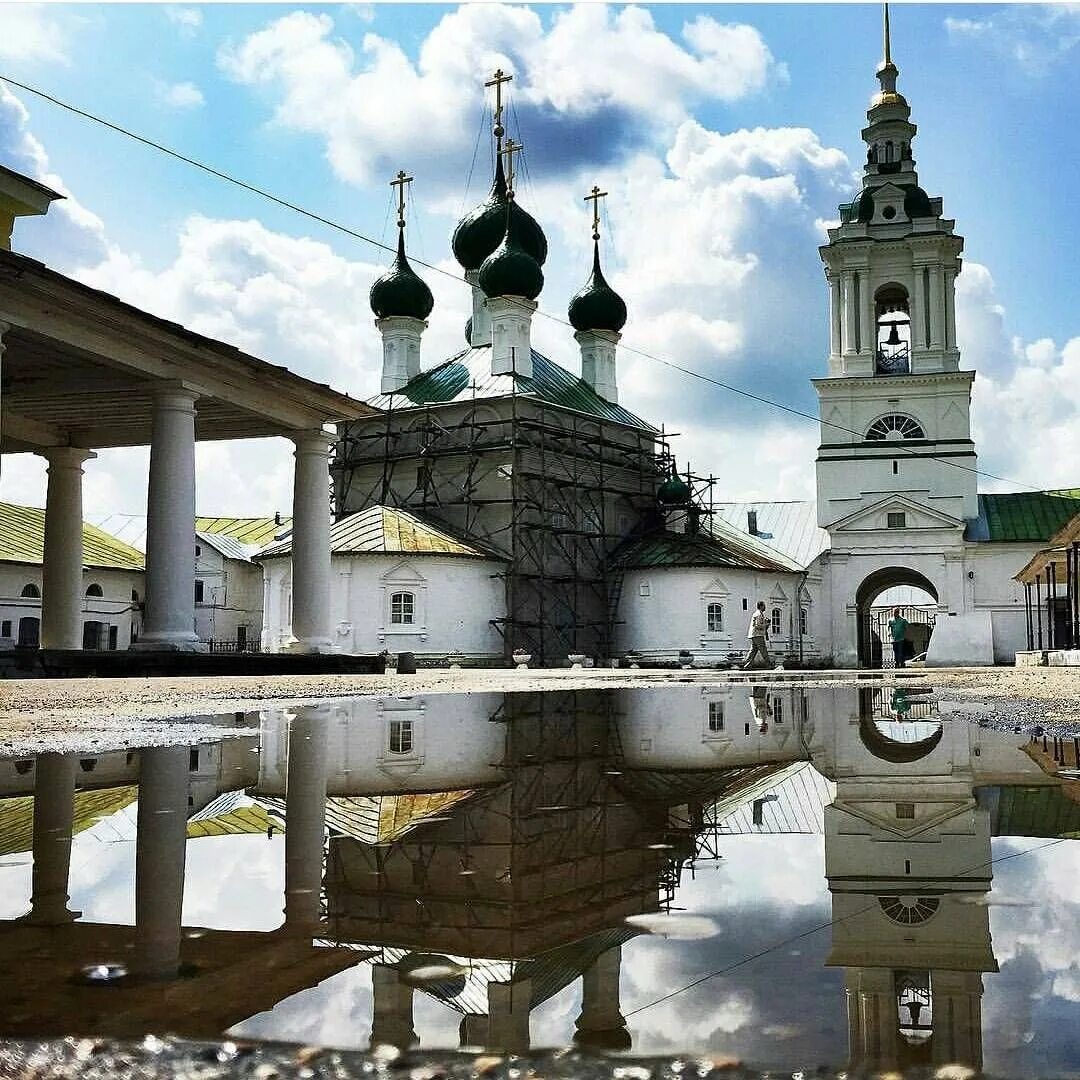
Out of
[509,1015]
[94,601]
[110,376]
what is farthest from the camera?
[94,601]

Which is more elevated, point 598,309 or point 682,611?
point 598,309

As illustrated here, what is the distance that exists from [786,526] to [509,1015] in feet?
175

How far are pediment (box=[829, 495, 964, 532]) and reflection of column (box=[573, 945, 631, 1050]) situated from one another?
4703 cm

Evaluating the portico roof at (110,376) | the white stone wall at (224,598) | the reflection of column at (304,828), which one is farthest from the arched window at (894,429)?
the reflection of column at (304,828)

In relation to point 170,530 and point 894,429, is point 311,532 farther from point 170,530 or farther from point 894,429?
point 894,429

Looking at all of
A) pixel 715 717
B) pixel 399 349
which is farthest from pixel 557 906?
pixel 399 349

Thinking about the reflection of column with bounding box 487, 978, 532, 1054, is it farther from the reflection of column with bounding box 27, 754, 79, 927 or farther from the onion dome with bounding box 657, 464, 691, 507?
the onion dome with bounding box 657, 464, 691, 507

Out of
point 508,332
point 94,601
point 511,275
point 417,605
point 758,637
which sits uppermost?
point 511,275

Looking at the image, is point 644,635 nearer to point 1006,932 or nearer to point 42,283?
point 42,283

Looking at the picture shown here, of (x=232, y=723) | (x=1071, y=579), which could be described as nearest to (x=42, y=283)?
(x=232, y=723)

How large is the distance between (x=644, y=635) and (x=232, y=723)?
34.4 meters

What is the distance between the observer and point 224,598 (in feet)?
169

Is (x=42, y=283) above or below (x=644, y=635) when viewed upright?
above

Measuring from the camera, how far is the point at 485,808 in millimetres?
4098
